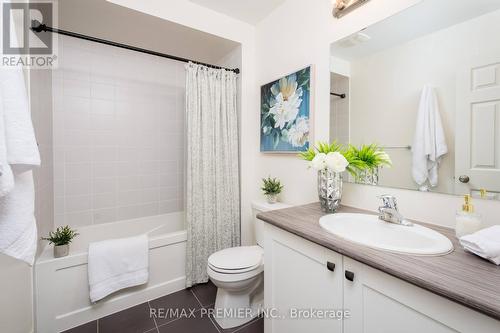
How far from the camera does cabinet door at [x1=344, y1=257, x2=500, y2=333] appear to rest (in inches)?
21.5

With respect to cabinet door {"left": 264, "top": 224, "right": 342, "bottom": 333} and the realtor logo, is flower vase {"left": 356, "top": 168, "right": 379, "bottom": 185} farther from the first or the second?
the realtor logo

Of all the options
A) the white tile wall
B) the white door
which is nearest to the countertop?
the white door

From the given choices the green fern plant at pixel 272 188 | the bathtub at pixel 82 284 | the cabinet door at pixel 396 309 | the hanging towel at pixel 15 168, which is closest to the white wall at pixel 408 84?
the cabinet door at pixel 396 309

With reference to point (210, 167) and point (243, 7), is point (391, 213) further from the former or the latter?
point (243, 7)

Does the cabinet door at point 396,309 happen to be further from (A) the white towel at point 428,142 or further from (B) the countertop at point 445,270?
(A) the white towel at point 428,142

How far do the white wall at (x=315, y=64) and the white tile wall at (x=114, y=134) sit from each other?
1.10m

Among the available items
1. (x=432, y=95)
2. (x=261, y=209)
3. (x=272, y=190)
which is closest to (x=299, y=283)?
(x=261, y=209)

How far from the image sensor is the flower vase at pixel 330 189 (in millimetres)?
1198

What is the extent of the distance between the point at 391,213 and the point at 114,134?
249 centimetres

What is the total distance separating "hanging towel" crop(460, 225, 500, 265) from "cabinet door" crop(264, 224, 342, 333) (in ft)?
1.31

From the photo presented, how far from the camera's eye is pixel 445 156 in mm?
983

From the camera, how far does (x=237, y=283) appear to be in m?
1.39

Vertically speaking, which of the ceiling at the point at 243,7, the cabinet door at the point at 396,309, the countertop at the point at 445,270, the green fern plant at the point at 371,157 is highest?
the ceiling at the point at 243,7

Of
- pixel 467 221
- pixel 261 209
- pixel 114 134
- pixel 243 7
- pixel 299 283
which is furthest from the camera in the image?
pixel 114 134
